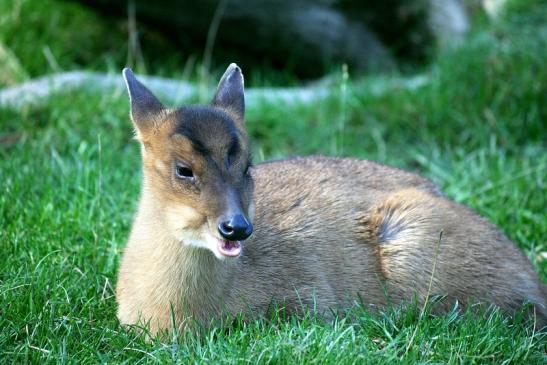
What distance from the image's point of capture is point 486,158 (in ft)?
28.6

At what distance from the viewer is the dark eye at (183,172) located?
4.92 meters

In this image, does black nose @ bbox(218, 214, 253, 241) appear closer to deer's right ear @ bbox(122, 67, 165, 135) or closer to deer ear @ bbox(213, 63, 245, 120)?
deer's right ear @ bbox(122, 67, 165, 135)

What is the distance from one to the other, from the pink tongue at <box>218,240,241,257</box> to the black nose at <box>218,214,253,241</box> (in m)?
0.07

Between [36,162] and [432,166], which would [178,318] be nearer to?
[36,162]

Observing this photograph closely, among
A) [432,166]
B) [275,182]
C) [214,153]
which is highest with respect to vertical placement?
[214,153]

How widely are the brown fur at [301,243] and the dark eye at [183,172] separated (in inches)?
1.7

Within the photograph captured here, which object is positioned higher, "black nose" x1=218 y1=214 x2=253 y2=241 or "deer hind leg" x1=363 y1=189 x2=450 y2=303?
"black nose" x1=218 y1=214 x2=253 y2=241

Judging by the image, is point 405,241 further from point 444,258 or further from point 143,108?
point 143,108

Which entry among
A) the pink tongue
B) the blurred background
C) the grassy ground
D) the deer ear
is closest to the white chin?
the pink tongue

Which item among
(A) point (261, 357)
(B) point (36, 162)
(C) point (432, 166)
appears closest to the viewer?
(A) point (261, 357)

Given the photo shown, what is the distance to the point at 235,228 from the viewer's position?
185 inches

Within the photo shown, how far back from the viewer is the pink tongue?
479 centimetres

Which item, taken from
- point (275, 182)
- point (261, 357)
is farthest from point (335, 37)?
point (261, 357)

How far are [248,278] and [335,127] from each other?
3920 millimetres
